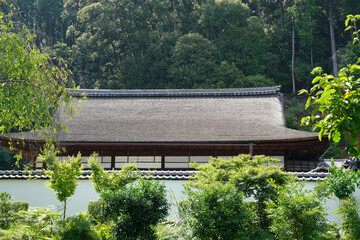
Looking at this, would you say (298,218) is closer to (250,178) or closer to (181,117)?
(250,178)

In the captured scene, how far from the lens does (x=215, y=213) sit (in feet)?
24.7

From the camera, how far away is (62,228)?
766cm

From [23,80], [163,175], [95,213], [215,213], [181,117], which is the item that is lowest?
[95,213]

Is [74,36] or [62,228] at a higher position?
[74,36]

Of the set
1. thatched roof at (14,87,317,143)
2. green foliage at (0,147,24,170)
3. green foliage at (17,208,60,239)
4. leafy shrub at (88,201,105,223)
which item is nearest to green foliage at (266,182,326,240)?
leafy shrub at (88,201,105,223)

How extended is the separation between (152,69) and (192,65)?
360 centimetres

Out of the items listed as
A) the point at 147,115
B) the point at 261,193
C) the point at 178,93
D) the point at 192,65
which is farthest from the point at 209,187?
the point at 192,65

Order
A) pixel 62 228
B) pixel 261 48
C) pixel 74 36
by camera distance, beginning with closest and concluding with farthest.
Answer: pixel 62 228
pixel 261 48
pixel 74 36

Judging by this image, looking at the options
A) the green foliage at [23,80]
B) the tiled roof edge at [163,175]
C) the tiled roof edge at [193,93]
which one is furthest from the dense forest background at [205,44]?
the green foliage at [23,80]

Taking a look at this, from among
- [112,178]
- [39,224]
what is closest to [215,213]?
[112,178]

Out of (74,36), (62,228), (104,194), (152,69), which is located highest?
(74,36)

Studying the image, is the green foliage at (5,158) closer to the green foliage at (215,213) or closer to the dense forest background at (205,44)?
the dense forest background at (205,44)

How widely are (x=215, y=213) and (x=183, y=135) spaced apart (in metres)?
7.17

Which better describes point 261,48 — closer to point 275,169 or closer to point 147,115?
point 147,115
